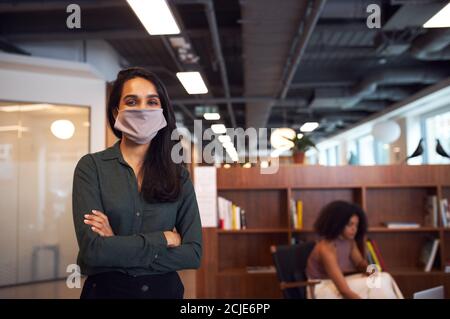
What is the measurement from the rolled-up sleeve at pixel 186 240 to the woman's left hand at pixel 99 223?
0.13 m

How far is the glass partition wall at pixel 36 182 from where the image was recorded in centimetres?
117

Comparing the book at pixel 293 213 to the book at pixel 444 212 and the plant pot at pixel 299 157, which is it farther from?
the book at pixel 444 212

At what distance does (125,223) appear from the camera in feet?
2.96

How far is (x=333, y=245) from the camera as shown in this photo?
2521mm

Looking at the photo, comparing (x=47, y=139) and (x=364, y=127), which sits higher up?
(x=364, y=127)

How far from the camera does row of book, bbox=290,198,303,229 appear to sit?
3.43 meters

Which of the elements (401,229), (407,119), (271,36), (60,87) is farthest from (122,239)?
(407,119)

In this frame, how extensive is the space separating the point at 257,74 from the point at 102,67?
290 cm

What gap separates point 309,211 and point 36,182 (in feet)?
7.42

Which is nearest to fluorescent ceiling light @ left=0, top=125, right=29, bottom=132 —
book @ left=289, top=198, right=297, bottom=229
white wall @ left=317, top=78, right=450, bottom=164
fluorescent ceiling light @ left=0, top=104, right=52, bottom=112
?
fluorescent ceiling light @ left=0, top=104, right=52, bottom=112

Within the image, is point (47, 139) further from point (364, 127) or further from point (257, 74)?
point (364, 127)

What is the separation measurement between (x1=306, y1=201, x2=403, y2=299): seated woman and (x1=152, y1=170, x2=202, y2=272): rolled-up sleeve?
1.59 metres
